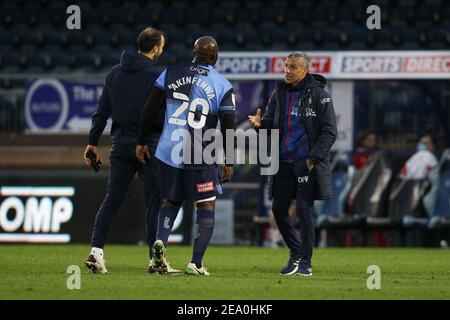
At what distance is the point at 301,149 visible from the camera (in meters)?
10.6

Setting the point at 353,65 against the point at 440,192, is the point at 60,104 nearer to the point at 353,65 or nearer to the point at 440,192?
the point at 353,65

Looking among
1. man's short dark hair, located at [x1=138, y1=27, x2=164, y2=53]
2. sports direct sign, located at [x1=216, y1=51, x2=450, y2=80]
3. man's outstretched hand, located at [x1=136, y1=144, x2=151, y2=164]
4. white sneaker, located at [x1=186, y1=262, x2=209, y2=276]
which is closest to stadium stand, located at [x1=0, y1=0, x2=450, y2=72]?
sports direct sign, located at [x1=216, y1=51, x2=450, y2=80]

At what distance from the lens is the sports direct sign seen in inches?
675

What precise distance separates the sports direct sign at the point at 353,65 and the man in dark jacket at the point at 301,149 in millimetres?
6615

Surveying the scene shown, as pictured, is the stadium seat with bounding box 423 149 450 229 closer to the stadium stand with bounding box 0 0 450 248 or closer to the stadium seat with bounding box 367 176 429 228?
the stadium seat with bounding box 367 176 429 228

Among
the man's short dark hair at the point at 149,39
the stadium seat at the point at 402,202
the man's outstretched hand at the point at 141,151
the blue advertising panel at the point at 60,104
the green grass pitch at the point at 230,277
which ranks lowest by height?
the green grass pitch at the point at 230,277

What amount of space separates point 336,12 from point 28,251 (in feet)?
30.5

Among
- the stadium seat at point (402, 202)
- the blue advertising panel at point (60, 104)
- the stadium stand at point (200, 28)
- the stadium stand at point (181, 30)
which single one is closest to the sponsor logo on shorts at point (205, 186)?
the stadium seat at point (402, 202)

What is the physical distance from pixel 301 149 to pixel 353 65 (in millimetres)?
6993

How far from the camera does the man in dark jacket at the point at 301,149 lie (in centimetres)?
Answer: 1048

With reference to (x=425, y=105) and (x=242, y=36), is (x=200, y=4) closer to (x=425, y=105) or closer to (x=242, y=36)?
(x=242, y=36)

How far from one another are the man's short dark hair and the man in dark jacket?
1.10m

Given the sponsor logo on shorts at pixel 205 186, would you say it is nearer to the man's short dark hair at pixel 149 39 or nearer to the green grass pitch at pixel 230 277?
the green grass pitch at pixel 230 277
